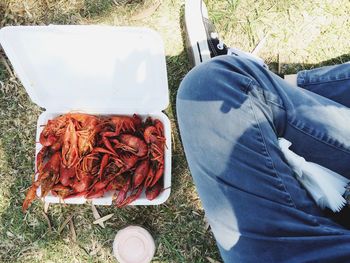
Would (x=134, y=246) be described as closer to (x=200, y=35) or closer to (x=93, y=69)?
(x=93, y=69)

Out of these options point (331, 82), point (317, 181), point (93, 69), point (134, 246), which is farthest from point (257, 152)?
point (134, 246)

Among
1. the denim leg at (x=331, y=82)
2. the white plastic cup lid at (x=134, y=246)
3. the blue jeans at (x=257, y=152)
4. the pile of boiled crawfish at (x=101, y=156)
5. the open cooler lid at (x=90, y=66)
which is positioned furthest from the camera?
the white plastic cup lid at (x=134, y=246)

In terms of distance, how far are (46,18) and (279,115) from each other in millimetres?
1279

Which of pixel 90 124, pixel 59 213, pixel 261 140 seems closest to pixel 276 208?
pixel 261 140

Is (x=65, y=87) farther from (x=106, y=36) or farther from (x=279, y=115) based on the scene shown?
(x=279, y=115)

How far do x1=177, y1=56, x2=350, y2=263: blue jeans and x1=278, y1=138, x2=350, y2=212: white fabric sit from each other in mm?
29

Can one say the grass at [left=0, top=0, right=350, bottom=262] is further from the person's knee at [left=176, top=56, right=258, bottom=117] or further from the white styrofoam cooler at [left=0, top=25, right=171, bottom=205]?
the person's knee at [left=176, top=56, right=258, bottom=117]

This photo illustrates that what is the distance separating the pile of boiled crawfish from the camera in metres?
1.87

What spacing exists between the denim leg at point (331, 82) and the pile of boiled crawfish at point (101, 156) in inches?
25.1

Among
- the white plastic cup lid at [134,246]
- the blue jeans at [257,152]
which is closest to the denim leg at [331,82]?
the blue jeans at [257,152]

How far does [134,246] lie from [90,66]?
840mm

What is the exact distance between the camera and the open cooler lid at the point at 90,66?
4.98 ft

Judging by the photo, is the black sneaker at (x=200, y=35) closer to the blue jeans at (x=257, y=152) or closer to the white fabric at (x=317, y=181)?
the blue jeans at (x=257, y=152)

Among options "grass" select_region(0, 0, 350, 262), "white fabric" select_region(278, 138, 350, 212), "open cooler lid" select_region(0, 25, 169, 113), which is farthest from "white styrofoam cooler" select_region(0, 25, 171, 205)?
"white fabric" select_region(278, 138, 350, 212)
